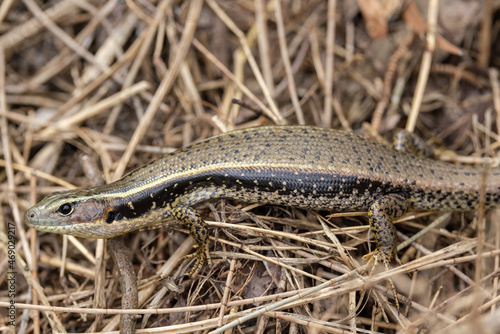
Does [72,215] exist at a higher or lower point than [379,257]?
higher

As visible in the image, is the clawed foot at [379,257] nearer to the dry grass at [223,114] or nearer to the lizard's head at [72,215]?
the dry grass at [223,114]

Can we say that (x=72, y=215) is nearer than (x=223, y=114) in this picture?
Yes

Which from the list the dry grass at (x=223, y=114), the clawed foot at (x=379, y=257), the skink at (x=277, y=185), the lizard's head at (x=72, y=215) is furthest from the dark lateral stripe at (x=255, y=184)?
the clawed foot at (x=379, y=257)

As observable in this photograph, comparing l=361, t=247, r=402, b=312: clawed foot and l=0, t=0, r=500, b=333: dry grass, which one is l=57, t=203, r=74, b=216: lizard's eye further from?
l=361, t=247, r=402, b=312: clawed foot

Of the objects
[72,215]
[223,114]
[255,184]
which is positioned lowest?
[72,215]

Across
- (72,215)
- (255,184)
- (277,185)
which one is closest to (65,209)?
(72,215)

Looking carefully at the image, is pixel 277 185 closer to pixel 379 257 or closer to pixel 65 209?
pixel 379 257

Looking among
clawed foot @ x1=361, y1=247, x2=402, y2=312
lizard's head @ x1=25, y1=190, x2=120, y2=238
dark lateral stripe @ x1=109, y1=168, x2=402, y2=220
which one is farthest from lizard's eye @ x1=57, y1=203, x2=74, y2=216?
clawed foot @ x1=361, y1=247, x2=402, y2=312

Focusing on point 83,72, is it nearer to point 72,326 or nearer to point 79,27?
point 79,27
